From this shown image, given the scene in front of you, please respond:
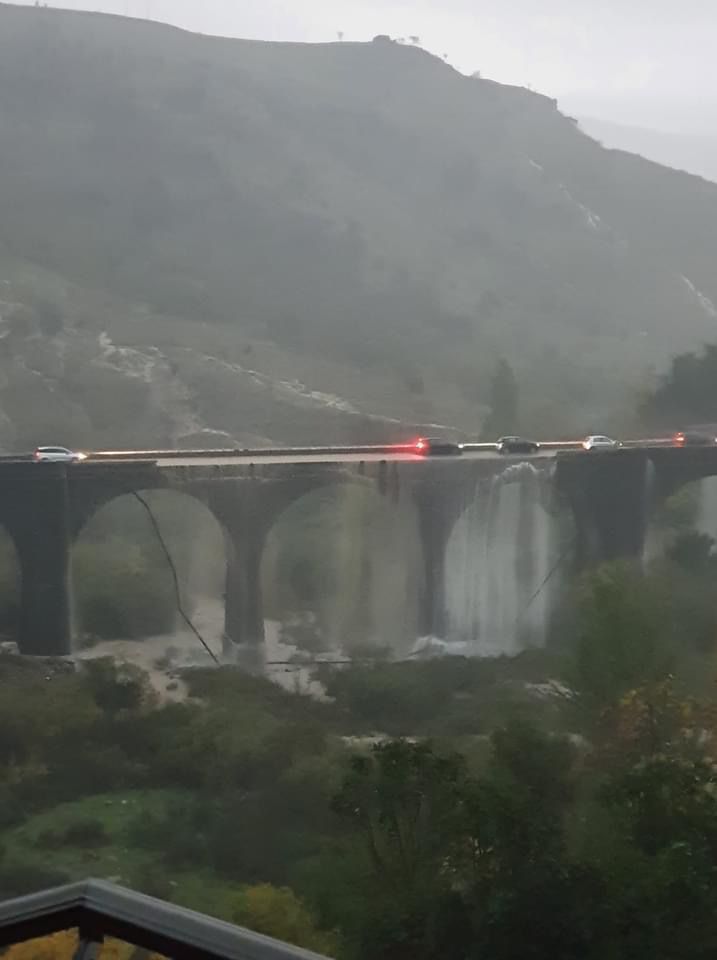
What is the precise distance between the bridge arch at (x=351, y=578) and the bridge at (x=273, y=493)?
1.16 feet

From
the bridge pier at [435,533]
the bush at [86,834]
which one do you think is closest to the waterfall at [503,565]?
the bridge pier at [435,533]

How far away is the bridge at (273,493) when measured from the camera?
20.2 meters

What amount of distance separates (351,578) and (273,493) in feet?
12.4

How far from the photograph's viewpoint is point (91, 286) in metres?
48.4

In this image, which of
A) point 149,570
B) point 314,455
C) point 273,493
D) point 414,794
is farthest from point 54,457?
point 414,794

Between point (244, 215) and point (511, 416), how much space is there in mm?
28833

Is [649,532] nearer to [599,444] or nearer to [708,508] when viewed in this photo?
[599,444]

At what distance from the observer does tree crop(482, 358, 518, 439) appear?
116ft

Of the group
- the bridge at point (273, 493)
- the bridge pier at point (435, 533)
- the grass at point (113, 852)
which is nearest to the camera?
the grass at point (113, 852)

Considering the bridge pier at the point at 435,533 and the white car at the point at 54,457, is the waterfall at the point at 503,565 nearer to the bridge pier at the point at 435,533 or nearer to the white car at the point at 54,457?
the bridge pier at the point at 435,533

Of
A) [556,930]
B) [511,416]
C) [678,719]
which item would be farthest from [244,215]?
[556,930]

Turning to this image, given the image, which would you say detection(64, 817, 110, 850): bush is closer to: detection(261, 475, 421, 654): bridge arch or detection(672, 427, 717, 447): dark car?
detection(261, 475, 421, 654): bridge arch

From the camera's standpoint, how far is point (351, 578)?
80.2ft

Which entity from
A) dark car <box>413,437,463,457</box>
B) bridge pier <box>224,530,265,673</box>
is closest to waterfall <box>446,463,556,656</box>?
dark car <box>413,437,463,457</box>
